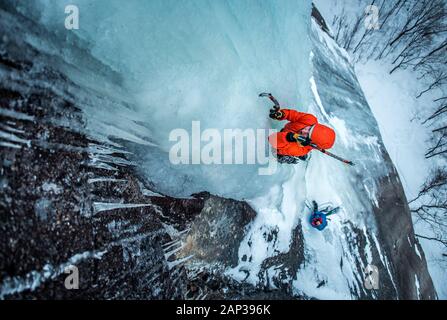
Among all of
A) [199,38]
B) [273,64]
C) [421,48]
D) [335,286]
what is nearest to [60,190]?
[199,38]

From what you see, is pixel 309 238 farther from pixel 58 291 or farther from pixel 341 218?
pixel 58 291

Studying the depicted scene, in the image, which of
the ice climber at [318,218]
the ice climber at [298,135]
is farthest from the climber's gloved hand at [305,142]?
the ice climber at [318,218]

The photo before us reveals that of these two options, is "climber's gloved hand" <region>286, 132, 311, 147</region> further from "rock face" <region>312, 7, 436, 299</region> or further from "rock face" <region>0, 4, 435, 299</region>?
"rock face" <region>312, 7, 436, 299</region>

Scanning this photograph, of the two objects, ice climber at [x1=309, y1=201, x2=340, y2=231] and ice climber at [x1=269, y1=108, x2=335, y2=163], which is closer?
ice climber at [x1=269, y1=108, x2=335, y2=163]

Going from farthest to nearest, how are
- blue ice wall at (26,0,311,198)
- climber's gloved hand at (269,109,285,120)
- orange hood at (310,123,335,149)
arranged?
climber's gloved hand at (269,109,285,120) < orange hood at (310,123,335,149) < blue ice wall at (26,0,311,198)

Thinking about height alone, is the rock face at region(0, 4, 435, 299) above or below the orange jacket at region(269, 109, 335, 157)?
below

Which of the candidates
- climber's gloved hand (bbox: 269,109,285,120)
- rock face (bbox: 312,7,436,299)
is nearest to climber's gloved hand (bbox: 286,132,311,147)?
climber's gloved hand (bbox: 269,109,285,120)
